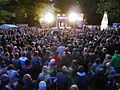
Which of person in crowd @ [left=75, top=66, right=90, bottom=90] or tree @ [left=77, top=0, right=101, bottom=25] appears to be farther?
tree @ [left=77, top=0, right=101, bottom=25]

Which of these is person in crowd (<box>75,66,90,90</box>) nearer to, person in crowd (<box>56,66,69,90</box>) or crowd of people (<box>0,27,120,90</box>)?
crowd of people (<box>0,27,120,90</box>)

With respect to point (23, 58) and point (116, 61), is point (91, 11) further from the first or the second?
point (116, 61)

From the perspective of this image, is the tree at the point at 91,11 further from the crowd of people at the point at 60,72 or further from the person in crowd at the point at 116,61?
the person in crowd at the point at 116,61

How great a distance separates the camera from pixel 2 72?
16.7 meters

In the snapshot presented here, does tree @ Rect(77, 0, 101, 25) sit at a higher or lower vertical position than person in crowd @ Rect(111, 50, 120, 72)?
lower

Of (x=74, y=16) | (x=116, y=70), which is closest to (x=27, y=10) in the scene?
(x=74, y=16)

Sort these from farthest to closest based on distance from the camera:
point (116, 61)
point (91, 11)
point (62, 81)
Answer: point (91, 11) → point (116, 61) → point (62, 81)

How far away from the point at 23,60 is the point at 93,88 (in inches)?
150

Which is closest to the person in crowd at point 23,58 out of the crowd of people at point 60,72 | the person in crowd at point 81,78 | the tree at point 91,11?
the crowd of people at point 60,72

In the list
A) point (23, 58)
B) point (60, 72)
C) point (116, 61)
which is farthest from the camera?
point (23, 58)

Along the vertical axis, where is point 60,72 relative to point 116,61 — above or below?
above

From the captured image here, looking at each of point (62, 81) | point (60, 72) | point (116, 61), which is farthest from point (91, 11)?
point (62, 81)

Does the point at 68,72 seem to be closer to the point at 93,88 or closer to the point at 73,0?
the point at 93,88

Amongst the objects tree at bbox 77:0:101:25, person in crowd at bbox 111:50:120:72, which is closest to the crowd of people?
person in crowd at bbox 111:50:120:72
